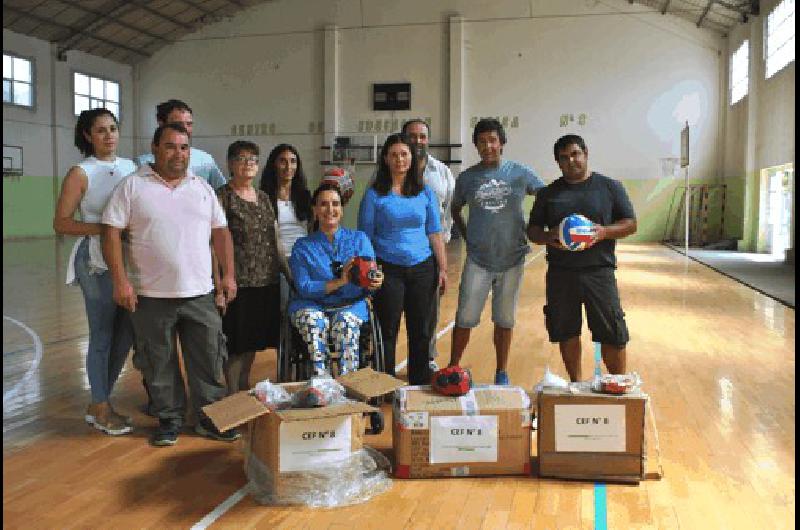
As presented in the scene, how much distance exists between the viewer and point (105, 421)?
Result: 3480mm

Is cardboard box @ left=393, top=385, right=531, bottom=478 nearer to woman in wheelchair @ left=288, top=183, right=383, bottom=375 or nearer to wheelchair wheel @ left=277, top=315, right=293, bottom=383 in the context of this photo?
woman in wheelchair @ left=288, top=183, right=383, bottom=375

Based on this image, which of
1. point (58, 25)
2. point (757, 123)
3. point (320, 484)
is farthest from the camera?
point (58, 25)

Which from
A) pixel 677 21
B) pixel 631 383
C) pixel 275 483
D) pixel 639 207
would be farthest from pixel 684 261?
pixel 275 483

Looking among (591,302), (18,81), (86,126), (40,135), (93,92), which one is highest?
(93,92)

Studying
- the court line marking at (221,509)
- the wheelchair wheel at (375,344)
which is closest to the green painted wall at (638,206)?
the wheelchair wheel at (375,344)

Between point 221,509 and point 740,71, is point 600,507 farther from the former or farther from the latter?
point 740,71

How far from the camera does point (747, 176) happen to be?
1577 cm

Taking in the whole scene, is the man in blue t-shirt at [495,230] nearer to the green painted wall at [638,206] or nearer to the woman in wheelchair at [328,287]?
the woman in wheelchair at [328,287]

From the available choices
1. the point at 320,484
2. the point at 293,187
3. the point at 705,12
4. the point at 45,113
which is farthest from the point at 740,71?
the point at 320,484

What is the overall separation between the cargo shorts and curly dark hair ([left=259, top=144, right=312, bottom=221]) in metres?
1.30

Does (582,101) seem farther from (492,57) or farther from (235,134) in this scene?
(235,134)

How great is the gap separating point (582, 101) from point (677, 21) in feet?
9.21

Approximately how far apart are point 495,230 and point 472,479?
1480mm

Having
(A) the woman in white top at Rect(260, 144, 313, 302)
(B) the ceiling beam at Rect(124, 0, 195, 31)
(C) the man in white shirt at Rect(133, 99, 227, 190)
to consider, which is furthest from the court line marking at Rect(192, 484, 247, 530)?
(B) the ceiling beam at Rect(124, 0, 195, 31)
